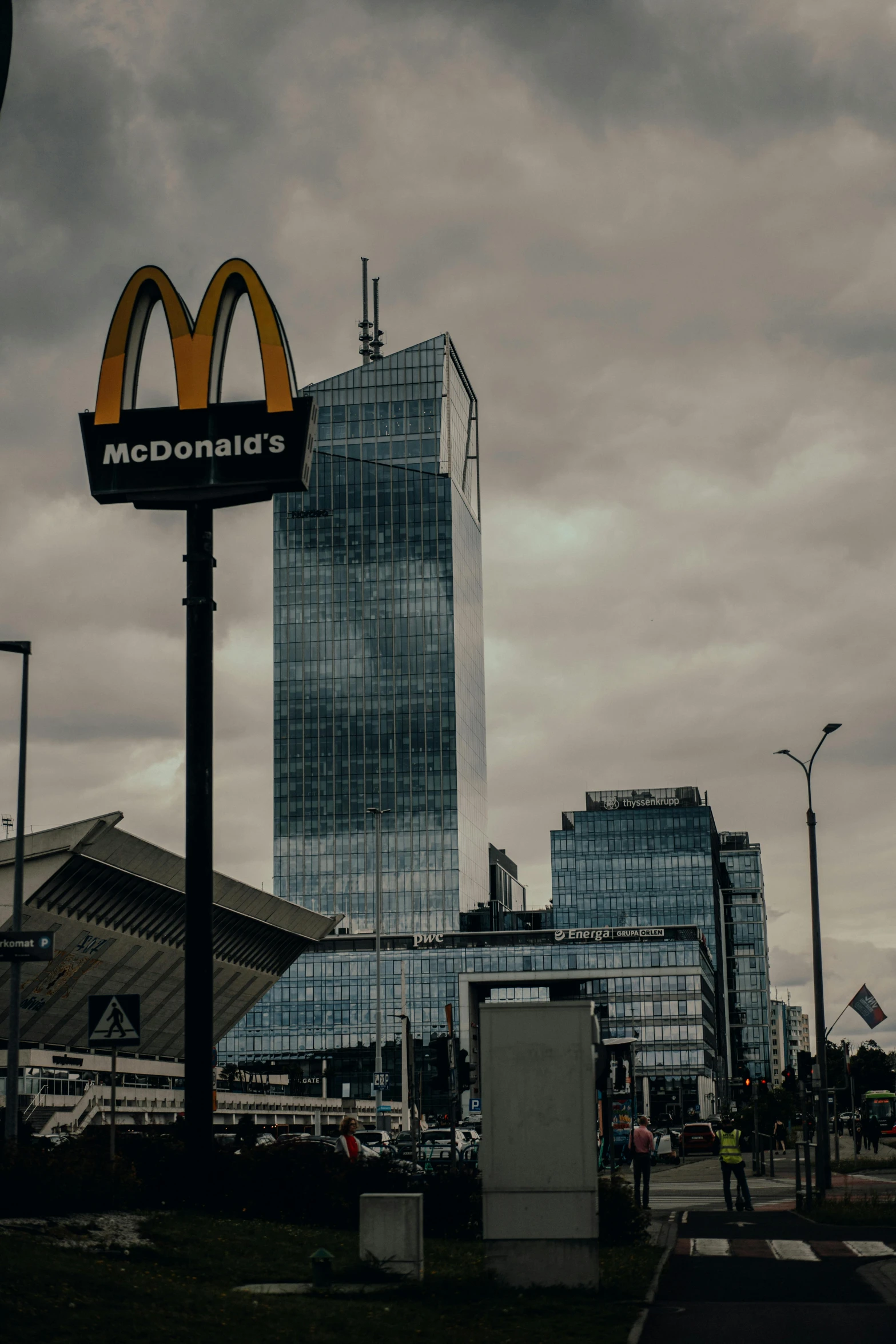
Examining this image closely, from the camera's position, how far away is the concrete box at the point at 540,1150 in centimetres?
1695

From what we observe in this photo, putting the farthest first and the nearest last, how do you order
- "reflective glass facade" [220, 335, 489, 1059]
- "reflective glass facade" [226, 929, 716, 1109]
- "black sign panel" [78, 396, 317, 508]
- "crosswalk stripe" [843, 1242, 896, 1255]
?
"reflective glass facade" [220, 335, 489, 1059] → "reflective glass facade" [226, 929, 716, 1109] → "black sign panel" [78, 396, 317, 508] → "crosswalk stripe" [843, 1242, 896, 1255]

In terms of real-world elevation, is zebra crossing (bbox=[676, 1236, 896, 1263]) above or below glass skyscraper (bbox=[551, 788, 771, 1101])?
below

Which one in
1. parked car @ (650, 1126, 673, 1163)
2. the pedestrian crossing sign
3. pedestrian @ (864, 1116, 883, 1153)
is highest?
the pedestrian crossing sign

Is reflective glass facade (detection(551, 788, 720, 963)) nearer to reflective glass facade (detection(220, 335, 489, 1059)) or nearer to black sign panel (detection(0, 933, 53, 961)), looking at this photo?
reflective glass facade (detection(220, 335, 489, 1059))

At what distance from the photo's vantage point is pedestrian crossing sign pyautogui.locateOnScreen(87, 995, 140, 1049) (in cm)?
2195

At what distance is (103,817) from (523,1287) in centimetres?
5483

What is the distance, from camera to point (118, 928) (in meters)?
82.7

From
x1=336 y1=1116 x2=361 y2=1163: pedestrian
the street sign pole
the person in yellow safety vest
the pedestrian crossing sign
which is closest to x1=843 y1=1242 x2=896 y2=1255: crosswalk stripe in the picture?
x1=336 y1=1116 x2=361 y2=1163: pedestrian

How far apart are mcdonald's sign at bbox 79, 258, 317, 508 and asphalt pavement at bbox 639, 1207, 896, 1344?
15341 mm

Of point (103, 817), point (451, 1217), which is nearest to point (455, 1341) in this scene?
point (451, 1217)

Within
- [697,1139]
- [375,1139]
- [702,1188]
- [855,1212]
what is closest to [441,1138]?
[375,1139]

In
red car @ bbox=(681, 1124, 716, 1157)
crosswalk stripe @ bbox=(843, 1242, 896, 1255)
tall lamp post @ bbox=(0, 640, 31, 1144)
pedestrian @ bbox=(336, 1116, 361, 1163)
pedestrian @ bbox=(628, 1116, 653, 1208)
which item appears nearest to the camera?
crosswalk stripe @ bbox=(843, 1242, 896, 1255)

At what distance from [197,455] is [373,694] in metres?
160

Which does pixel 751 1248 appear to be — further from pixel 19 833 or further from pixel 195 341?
pixel 19 833
